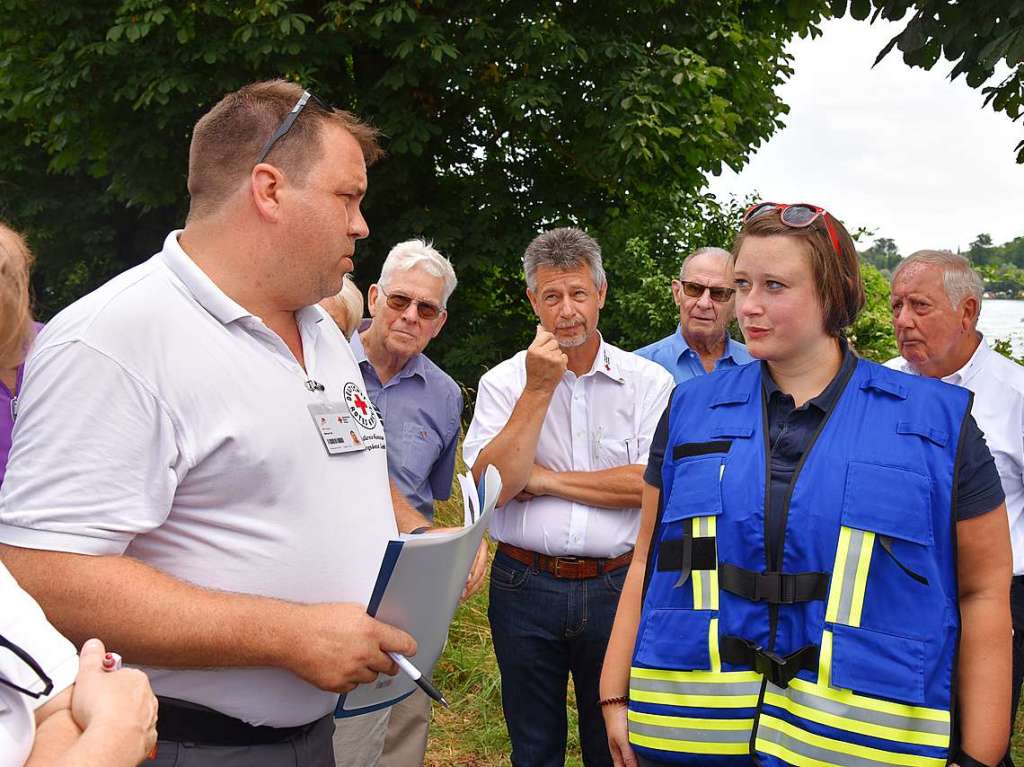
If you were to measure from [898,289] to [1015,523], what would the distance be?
107 cm

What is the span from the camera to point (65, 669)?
4.91ft

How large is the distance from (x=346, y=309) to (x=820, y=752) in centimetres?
272

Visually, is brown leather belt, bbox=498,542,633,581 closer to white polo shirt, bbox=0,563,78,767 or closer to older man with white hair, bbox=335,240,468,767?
older man with white hair, bbox=335,240,468,767

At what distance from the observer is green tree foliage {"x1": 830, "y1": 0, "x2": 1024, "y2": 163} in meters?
4.77

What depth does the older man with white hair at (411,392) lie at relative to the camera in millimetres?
4000

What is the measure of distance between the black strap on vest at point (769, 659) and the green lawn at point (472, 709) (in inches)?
118

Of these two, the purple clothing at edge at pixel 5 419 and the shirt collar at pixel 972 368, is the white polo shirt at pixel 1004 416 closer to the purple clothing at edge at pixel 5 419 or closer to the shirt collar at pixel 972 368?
the shirt collar at pixel 972 368

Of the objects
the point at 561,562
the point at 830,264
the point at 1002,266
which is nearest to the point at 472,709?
the point at 561,562

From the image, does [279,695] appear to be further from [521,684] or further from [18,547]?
[521,684]

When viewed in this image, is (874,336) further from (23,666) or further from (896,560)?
(23,666)

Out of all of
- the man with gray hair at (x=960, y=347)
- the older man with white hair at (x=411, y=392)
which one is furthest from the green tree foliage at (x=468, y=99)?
the older man with white hair at (x=411, y=392)

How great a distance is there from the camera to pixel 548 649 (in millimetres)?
3752

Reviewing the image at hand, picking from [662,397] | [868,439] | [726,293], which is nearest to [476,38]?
[726,293]

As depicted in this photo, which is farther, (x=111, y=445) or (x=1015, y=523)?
(x=1015, y=523)
